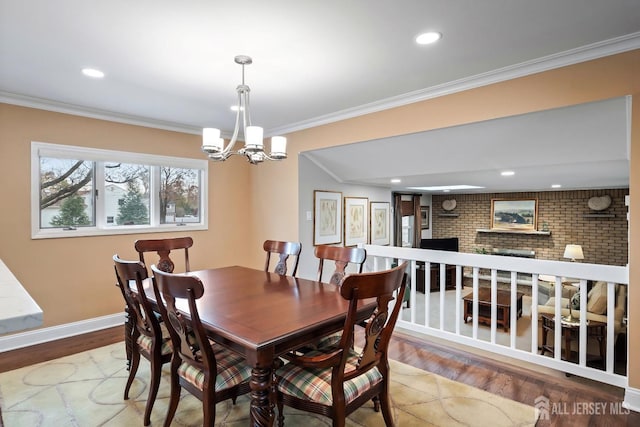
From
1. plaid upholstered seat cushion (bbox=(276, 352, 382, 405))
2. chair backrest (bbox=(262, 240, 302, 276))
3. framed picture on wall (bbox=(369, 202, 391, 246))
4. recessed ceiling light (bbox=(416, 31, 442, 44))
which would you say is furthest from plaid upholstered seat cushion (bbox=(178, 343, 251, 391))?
framed picture on wall (bbox=(369, 202, 391, 246))

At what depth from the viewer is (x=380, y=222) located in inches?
238

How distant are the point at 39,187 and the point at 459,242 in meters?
7.75

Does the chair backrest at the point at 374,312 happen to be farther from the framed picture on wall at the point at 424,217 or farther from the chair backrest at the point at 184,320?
the framed picture on wall at the point at 424,217

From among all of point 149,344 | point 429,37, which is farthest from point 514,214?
point 149,344

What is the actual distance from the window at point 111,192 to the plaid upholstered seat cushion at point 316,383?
118 inches

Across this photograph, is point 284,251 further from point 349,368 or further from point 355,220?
point 355,220

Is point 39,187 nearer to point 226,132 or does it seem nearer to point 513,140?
point 226,132

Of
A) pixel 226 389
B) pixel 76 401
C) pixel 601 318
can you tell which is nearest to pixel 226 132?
pixel 76 401

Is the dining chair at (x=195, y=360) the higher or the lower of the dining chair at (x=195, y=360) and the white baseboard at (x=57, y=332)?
the higher

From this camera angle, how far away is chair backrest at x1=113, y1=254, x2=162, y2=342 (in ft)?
6.15

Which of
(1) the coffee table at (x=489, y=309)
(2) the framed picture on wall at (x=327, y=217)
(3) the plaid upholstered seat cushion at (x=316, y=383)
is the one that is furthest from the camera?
(1) the coffee table at (x=489, y=309)

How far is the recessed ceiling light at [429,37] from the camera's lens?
81.0 inches

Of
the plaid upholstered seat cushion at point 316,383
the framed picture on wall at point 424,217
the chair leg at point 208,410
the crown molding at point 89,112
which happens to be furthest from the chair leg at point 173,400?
the framed picture on wall at point 424,217

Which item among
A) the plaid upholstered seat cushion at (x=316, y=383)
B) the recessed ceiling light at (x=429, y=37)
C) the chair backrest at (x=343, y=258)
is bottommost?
the plaid upholstered seat cushion at (x=316, y=383)
